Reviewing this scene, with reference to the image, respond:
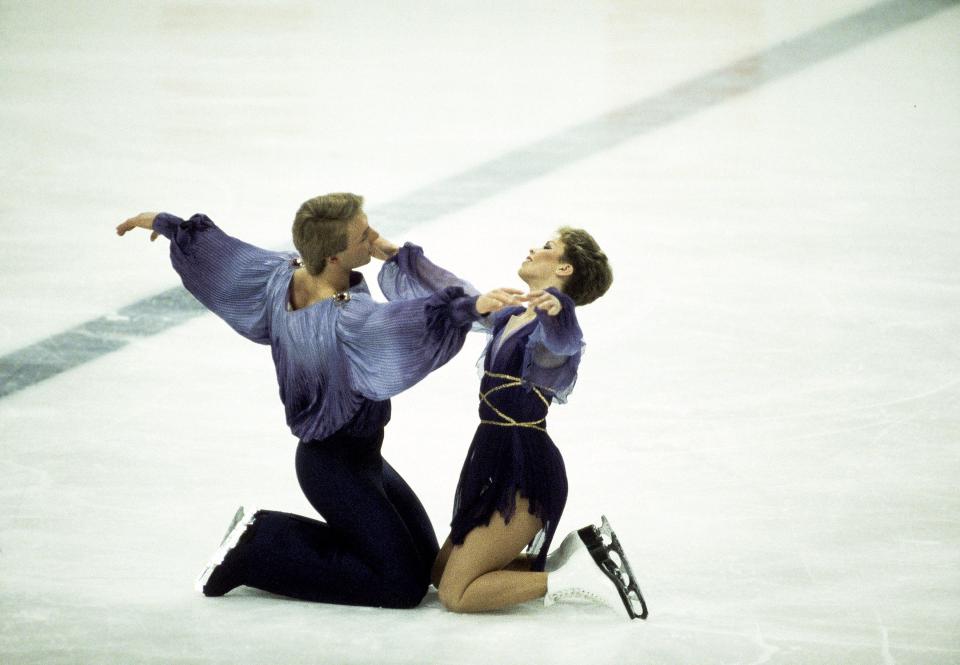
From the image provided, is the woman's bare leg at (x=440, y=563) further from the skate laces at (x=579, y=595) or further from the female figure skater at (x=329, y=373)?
the skate laces at (x=579, y=595)

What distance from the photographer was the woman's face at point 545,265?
362 cm

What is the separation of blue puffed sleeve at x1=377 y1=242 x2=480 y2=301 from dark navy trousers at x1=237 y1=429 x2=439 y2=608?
0.41 metres

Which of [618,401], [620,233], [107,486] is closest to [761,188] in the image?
[620,233]

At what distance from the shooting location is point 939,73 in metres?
7.64

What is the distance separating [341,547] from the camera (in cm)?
356

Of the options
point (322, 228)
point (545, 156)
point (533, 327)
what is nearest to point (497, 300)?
point (533, 327)

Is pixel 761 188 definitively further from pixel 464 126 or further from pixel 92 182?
pixel 92 182

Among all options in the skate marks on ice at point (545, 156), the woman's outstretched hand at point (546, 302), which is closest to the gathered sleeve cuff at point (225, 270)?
the woman's outstretched hand at point (546, 302)

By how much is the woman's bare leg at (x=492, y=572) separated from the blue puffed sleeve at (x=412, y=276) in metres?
0.60

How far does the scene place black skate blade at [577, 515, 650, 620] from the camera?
3428 millimetres

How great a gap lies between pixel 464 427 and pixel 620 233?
170cm

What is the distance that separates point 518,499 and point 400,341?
0.47 m

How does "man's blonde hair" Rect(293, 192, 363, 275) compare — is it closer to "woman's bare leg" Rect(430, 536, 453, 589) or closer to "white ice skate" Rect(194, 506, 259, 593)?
"white ice skate" Rect(194, 506, 259, 593)

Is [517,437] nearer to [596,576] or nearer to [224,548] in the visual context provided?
[596,576]
